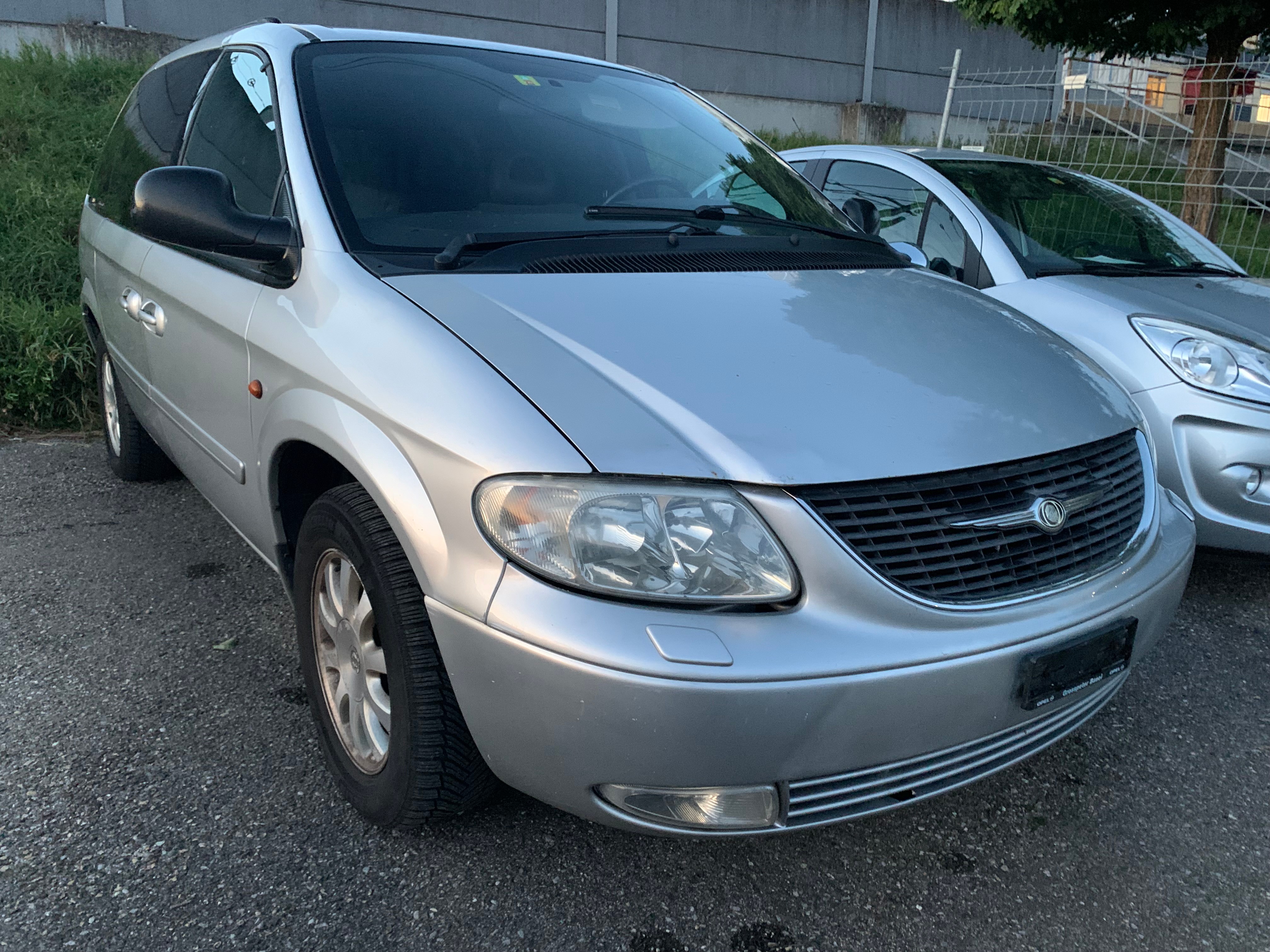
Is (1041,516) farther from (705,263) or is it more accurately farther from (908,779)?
(705,263)

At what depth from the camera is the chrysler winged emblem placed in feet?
5.59

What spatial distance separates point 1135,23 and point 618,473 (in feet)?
24.8

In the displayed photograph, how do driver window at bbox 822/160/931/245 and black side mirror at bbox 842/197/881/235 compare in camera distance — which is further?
driver window at bbox 822/160/931/245

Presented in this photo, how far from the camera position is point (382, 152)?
236 centimetres

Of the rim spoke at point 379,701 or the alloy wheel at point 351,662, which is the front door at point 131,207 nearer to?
the alloy wheel at point 351,662

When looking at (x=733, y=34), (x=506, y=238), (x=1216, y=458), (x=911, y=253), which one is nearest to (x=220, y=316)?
(x=506, y=238)

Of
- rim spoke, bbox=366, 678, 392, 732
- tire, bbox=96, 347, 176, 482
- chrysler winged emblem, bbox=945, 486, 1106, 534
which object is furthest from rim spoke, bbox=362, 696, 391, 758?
tire, bbox=96, 347, 176, 482

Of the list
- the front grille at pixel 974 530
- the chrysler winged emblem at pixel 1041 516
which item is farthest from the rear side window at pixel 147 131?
the chrysler winged emblem at pixel 1041 516

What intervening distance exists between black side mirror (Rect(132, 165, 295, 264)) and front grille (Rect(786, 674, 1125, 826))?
5.13ft

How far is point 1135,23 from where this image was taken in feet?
23.9

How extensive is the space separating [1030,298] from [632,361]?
2.40 m

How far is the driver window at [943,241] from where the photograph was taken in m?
4.00

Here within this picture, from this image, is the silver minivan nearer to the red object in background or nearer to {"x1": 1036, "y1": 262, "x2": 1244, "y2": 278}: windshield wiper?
{"x1": 1036, "y1": 262, "x2": 1244, "y2": 278}: windshield wiper

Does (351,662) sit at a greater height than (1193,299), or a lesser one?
lesser
